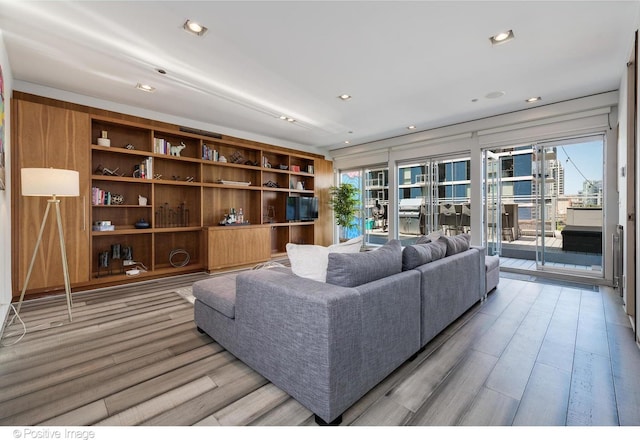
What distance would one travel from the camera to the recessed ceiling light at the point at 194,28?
95.0 inches

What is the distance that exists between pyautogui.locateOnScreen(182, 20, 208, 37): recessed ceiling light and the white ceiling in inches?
2.6

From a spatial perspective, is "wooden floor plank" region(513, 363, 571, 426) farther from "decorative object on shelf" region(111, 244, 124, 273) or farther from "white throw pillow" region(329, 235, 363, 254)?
"decorative object on shelf" region(111, 244, 124, 273)

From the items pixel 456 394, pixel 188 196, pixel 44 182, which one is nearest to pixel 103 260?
pixel 188 196

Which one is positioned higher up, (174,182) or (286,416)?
(174,182)

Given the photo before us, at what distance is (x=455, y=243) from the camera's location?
279 centimetres

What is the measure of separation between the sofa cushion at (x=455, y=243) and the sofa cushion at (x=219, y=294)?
6.53 ft

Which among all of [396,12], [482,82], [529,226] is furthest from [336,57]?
[529,226]

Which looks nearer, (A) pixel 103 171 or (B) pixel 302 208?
(A) pixel 103 171

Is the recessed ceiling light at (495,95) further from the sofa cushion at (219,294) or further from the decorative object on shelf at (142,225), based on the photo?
the decorative object on shelf at (142,225)

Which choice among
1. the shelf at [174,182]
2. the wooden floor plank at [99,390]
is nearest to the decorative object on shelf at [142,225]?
the shelf at [174,182]

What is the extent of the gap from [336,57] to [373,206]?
4.72 meters

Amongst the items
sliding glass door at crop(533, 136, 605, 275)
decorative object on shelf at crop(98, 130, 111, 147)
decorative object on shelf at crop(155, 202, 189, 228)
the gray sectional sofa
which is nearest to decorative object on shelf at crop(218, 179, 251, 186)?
decorative object on shelf at crop(155, 202, 189, 228)

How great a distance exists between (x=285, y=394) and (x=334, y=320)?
0.67 metres

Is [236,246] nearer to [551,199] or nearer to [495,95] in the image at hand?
[495,95]
